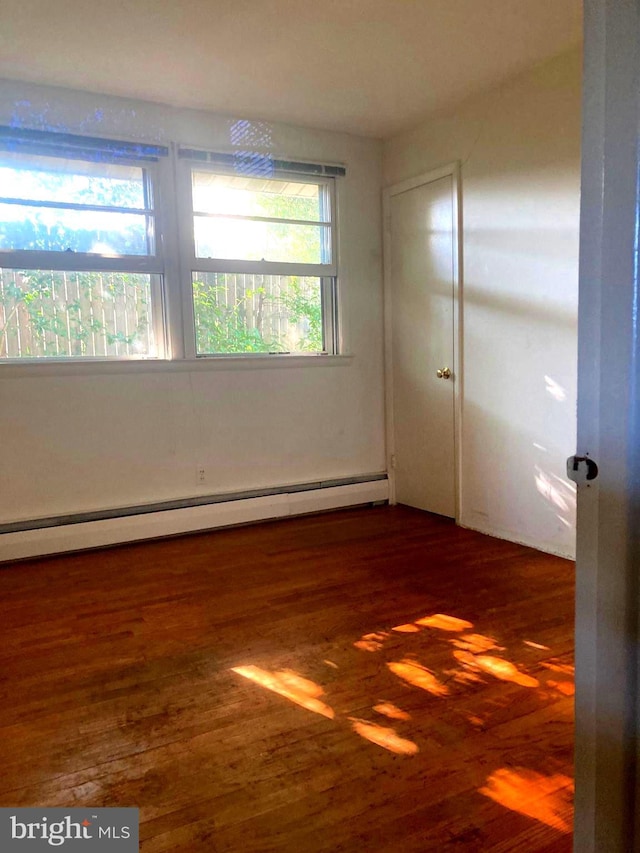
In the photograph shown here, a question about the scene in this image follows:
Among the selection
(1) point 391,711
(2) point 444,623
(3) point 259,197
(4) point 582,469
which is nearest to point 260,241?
(3) point 259,197

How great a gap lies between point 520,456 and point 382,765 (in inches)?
84.8

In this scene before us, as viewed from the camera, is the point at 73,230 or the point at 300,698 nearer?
the point at 300,698

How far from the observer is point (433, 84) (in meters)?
3.35

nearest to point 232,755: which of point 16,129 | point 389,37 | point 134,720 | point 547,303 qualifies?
point 134,720

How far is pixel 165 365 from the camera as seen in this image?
12.1ft

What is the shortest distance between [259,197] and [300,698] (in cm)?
309

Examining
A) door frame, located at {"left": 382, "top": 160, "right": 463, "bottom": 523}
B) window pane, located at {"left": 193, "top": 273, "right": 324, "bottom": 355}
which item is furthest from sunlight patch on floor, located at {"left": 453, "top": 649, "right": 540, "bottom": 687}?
window pane, located at {"left": 193, "top": 273, "right": 324, "bottom": 355}

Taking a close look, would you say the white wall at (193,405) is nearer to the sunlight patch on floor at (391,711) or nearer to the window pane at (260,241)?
the window pane at (260,241)

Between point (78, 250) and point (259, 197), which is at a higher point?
point (259, 197)

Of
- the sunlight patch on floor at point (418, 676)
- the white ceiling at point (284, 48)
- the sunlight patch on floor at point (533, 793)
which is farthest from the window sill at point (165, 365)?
the sunlight patch on floor at point (533, 793)

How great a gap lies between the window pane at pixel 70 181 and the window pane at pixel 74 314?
0.41 metres

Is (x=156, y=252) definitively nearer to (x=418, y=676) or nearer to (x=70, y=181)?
(x=70, y=181)

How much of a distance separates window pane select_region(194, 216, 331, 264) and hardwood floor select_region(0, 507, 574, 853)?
1.91m

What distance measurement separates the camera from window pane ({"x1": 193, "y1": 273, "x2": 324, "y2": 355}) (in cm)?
383
